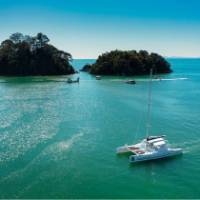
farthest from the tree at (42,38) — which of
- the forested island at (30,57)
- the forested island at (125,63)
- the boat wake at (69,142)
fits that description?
the boat wake at (69,142)

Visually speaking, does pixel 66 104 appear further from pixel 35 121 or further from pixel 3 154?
pixel 3 154

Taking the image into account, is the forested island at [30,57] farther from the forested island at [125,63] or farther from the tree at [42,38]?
the forested island at [125,63]

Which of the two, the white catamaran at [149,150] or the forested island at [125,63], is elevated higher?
the forested island at [125,63]

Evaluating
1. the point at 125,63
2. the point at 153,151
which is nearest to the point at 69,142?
the point at 153,151

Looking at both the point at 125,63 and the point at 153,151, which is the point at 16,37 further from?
the point at 153,151

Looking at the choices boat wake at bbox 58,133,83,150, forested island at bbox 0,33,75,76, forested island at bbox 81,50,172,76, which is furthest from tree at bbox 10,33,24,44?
boat wake at bbox 58,133,83,150
